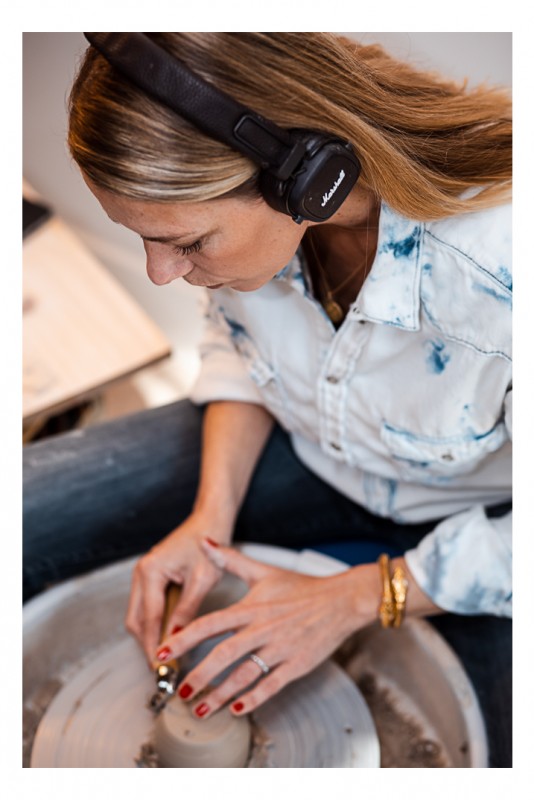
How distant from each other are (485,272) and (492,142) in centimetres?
11

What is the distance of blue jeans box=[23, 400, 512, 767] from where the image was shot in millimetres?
1168

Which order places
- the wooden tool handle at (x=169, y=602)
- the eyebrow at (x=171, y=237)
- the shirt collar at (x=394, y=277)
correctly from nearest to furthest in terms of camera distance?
the eyebrow at (x=171, y=237), the shirt collar at (x=394, y=277), the wooden tool handle at (x=169, y=602)

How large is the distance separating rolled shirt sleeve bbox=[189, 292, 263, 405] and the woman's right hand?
20 centimetres

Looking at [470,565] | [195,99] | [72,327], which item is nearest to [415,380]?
[470,565]

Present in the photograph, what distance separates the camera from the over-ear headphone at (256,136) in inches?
23.6

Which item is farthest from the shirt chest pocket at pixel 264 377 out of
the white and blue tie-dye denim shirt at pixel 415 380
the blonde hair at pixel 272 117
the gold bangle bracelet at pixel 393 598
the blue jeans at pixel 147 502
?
the blonde hair at pixel 272 117

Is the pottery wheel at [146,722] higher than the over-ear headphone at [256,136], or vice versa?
the over-ear headphone at [256,136]

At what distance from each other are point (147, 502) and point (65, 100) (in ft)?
2.06

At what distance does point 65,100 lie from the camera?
692mm

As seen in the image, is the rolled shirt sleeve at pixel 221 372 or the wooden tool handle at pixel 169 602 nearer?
the wooden tool handle at pixel 169 602

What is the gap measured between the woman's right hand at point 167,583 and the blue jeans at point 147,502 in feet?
0.48

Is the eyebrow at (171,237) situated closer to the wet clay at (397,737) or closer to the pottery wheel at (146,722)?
the pottery wheel at (146,722)

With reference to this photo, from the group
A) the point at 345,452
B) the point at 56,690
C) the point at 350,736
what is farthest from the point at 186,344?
the point at 350,736

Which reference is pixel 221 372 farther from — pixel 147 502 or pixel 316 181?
pixel 316 181
